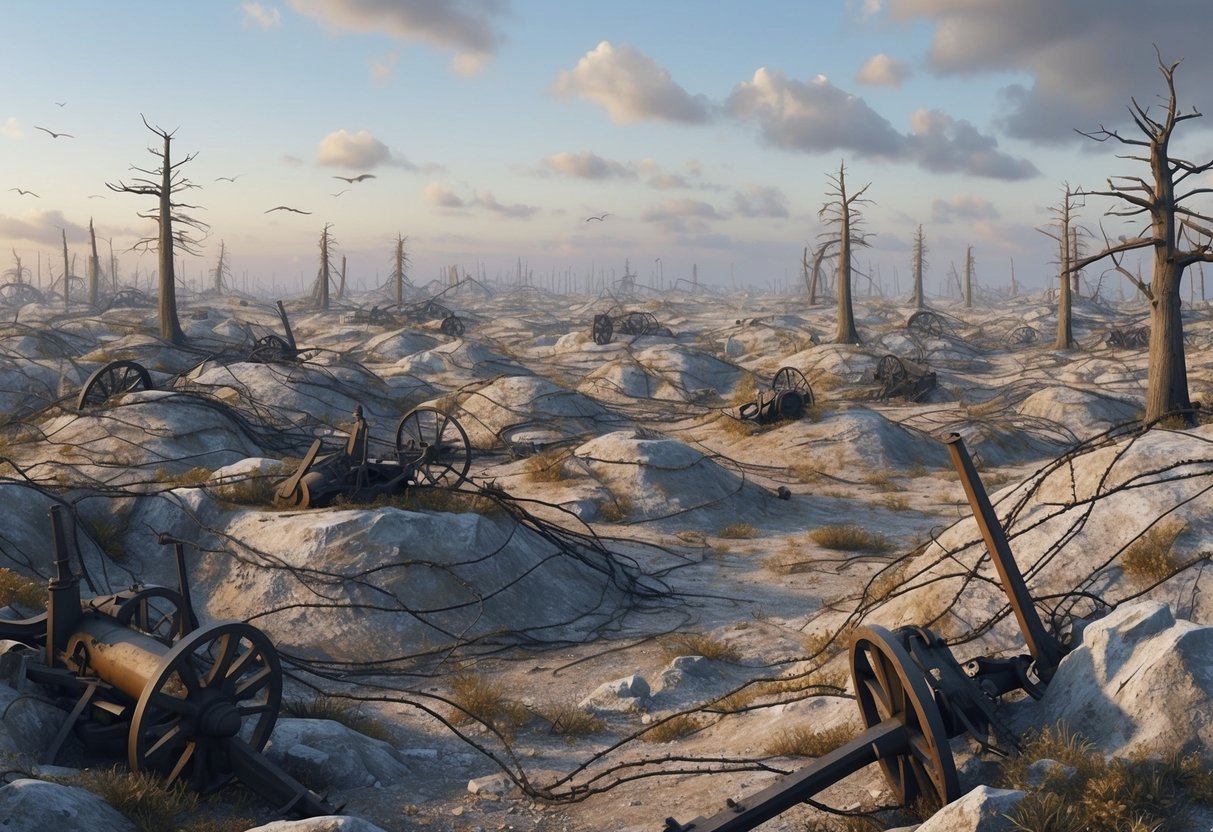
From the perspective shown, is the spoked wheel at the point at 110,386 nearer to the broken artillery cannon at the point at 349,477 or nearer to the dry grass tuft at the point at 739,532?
the broken artillery cannon at the point at 349,477

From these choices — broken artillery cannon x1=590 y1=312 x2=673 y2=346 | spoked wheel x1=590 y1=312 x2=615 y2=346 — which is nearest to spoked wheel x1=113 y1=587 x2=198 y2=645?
broken artillery cannon x1=590 y1=312 x2=673 y2=346

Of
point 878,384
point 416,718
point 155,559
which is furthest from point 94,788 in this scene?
point 878,384

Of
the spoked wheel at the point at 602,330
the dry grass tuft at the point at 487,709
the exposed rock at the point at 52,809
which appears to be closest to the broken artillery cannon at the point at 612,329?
the spoked wheel at the point at 602,330

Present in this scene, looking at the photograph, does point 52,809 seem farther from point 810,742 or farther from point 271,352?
point 271,352

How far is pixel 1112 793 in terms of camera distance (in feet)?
15.0

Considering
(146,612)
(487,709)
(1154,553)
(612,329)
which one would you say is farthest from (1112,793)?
(612,329)

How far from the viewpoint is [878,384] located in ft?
103

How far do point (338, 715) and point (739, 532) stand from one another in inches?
379

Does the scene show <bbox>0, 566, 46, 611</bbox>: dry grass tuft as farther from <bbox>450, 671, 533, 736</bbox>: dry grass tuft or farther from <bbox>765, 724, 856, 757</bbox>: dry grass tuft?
<bbox>765, 724, 856, 757</bbox>: dry grass tuft

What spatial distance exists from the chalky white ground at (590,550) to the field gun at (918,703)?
1.18ft

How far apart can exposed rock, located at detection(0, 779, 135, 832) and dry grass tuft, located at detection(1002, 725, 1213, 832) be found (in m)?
4.80

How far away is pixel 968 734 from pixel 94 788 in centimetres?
524

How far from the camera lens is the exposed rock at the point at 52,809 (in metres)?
4.77

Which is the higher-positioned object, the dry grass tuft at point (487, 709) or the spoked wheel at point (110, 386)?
the spoked wheel at point (110, 386)
